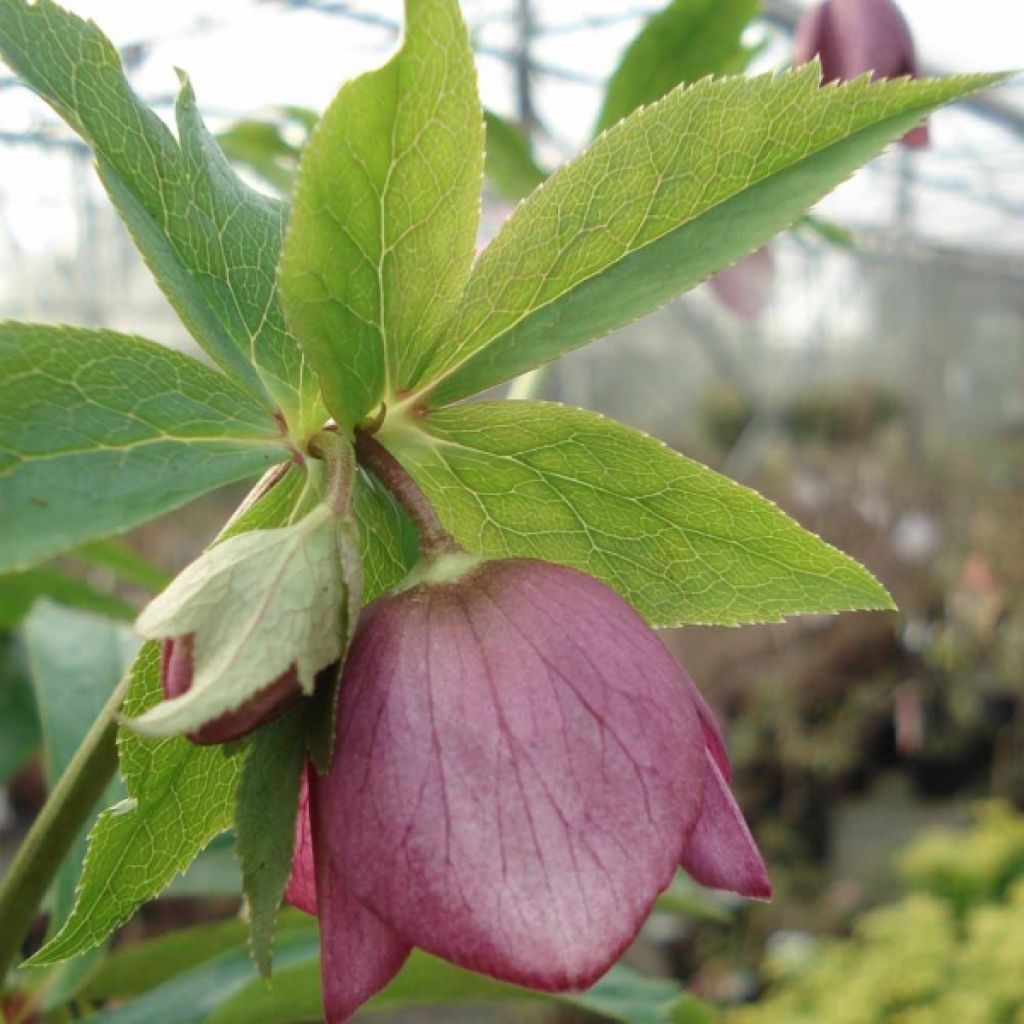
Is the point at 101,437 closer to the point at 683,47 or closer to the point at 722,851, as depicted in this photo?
the point at 722,851

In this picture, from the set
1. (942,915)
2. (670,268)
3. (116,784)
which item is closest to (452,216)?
(670,268)

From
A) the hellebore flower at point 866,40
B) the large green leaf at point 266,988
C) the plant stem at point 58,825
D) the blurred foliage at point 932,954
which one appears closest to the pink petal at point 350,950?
the plant stem at point 58,825

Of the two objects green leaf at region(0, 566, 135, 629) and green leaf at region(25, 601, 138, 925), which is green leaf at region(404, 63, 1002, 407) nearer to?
green leaf at region(25, 601, 138, 925)

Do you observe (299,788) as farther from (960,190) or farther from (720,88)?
(960,190)

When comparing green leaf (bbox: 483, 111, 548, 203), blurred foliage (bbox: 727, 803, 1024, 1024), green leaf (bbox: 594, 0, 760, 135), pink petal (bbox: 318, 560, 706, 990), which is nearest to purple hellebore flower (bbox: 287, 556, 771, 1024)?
pink petal (bbox: 318, 560, 706, 990)

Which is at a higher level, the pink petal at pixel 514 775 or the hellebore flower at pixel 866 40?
the hellebore flower at pixel 866 40

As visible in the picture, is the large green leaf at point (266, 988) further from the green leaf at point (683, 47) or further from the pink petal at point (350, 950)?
the green leaf at point (683, 47)
